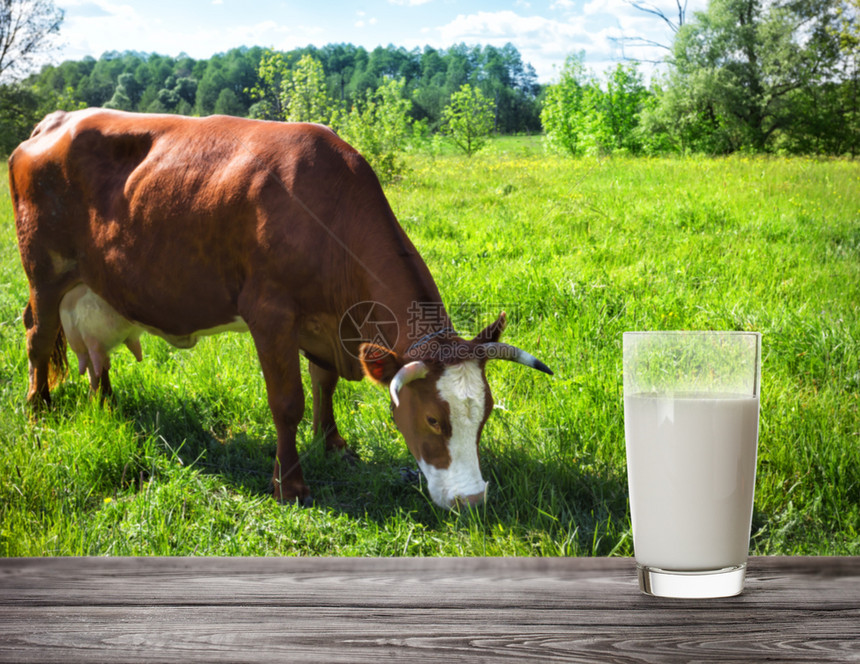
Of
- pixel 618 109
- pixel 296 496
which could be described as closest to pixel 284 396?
pixel 296 496

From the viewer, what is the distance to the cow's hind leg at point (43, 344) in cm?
393

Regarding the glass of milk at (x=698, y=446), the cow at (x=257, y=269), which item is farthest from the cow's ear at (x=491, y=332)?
the glass of milk at (x=698, y=446)

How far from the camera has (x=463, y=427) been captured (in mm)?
2660

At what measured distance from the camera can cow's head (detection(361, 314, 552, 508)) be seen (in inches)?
104

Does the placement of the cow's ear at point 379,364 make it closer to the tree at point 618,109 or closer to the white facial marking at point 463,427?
the white facial marking at point 463,427

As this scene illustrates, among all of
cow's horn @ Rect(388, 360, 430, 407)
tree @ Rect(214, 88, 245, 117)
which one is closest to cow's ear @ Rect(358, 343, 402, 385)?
cow's horn @ Rect(388, 360, 430, 407)

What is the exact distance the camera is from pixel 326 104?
15.4 feet

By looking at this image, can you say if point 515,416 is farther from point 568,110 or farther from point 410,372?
point 568,110

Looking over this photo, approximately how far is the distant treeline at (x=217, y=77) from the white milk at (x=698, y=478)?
314 centimetres

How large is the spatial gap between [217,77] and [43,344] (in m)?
1.72

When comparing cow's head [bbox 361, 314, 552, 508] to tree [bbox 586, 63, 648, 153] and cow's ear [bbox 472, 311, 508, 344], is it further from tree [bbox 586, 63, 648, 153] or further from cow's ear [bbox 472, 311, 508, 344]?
tree [bbox 586, 63, 648, 153]

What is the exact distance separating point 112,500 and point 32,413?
124 centimetres

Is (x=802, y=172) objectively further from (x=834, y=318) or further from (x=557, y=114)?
(x=834, y=318)

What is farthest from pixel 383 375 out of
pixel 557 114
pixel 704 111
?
pixel 704 111
